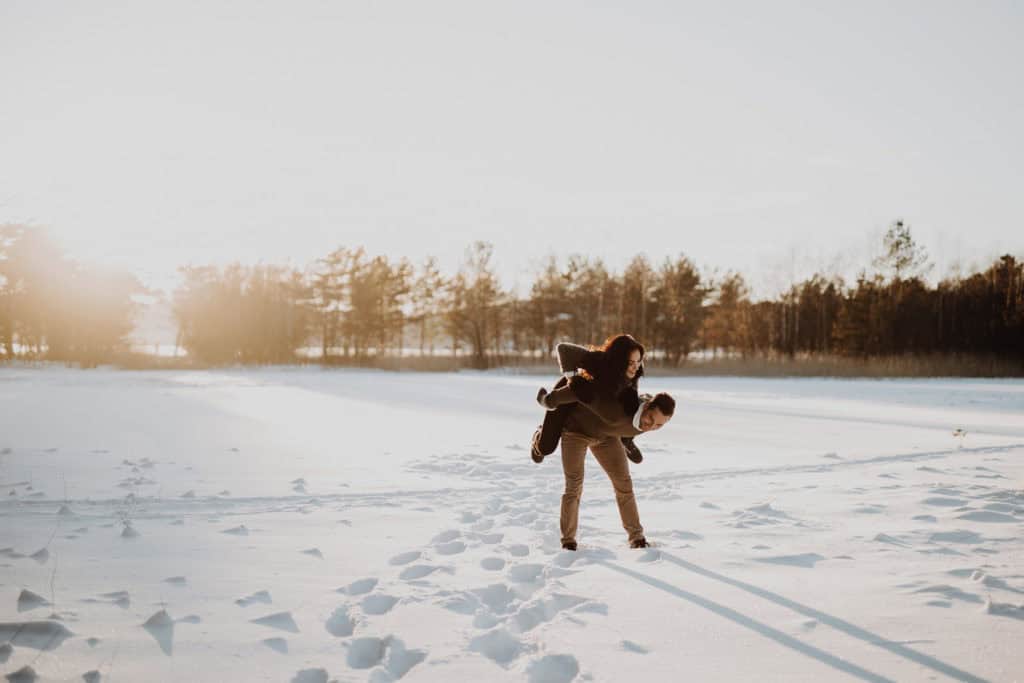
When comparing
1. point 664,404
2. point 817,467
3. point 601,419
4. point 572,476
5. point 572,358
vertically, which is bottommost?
point 817,467

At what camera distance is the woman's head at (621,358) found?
4113 mm

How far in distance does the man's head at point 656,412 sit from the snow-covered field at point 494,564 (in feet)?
3.20

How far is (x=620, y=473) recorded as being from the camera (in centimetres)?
439

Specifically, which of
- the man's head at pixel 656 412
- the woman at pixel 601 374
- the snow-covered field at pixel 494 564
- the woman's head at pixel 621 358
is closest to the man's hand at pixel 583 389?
the woman at pixel 601 374

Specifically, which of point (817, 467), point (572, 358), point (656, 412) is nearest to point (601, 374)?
point (572, 358)

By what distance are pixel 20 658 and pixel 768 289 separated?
5685 centimetres

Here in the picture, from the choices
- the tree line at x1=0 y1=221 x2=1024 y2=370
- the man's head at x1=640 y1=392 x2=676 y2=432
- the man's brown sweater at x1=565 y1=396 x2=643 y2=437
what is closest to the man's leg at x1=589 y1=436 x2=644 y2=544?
the man's brown sweater at x1=565 y1=396 x2=643 y2=437

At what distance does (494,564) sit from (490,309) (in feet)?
153

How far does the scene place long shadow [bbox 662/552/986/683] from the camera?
8.79ft

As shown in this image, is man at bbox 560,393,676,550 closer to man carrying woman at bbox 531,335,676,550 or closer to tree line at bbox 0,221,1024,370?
man carrying woman at bbox 531,335,676,550

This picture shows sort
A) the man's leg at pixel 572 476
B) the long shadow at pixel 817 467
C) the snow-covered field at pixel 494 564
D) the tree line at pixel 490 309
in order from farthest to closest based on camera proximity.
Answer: the tree line at pixel 490 309
the long shadow at pixel 817 467
the man's leg at pixel 572 476
the snow-covered field at pixel 494 564

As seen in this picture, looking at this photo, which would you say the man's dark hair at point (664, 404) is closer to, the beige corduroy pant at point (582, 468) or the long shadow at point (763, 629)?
the beige corduroy pant at point (582, 468)

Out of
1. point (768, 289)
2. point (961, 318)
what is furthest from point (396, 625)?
point (768, 289)

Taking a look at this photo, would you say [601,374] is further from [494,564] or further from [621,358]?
[494,564]
